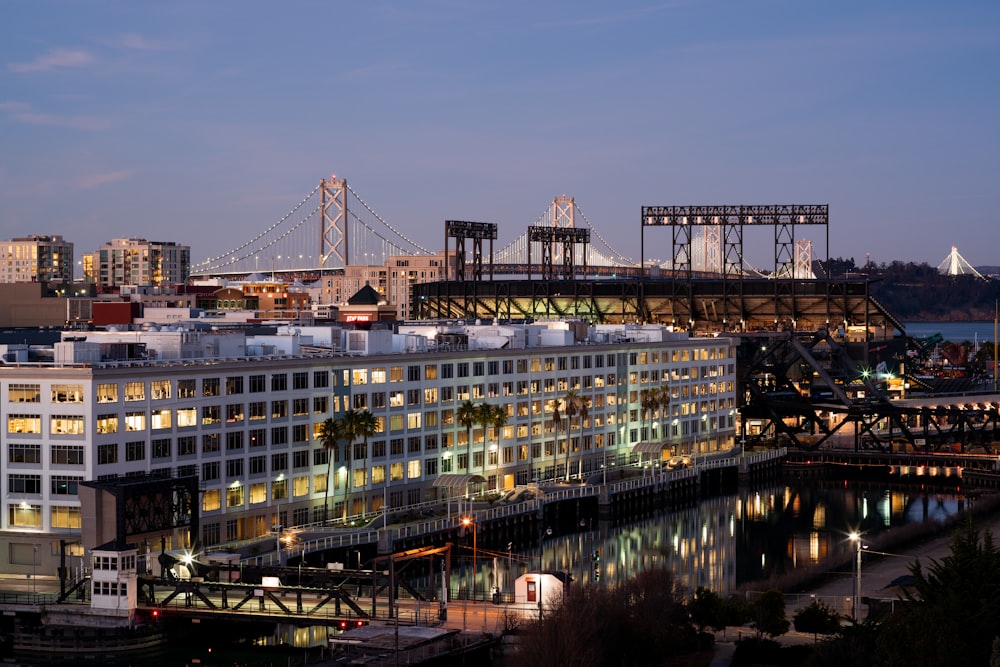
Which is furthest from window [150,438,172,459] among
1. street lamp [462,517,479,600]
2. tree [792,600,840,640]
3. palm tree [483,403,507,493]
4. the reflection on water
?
tree [792,600,840,640]

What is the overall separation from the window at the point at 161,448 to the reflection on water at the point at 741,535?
19.4m

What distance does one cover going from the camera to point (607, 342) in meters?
134

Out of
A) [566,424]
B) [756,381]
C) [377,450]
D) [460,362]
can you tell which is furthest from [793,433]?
[377,450]

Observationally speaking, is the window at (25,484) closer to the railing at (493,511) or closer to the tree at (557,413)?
the railing at (493,511)

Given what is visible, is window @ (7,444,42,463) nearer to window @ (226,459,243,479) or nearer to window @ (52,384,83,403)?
window @ (52,384,83,403)

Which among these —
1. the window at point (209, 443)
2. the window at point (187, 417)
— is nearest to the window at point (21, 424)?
the window at point (187, 417)

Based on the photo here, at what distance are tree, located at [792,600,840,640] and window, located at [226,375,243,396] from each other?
3725 centimetres

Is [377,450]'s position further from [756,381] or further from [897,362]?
[897,362]

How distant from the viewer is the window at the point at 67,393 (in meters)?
81.1

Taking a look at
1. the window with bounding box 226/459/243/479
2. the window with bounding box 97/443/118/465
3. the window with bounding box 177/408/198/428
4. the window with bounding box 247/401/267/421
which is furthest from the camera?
the window with bounding box 247/401/267/421

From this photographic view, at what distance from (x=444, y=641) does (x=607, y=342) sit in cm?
7401

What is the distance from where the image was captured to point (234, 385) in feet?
293

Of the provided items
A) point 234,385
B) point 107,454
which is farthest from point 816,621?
point 234,385

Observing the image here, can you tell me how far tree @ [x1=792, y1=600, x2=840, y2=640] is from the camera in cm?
6662
